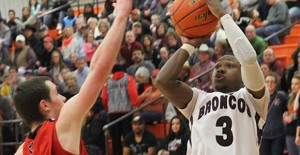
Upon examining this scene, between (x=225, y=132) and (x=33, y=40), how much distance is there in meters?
11.3

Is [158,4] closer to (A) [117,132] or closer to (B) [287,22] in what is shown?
(B) [287,22]

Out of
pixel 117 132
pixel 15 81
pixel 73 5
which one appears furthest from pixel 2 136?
pixel 73 5

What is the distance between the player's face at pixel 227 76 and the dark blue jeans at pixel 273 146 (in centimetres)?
462

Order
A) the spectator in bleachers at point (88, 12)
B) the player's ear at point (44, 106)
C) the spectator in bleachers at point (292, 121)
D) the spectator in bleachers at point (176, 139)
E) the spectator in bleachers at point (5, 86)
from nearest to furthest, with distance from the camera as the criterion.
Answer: the player's ear at point (44, 106) → the spectator in bleachers at point (292, 121) → the spectator in bleachers at point (176, 139) → the spectator in bleachers at point (5, 86) → the spectator in bleachers at point (88, 12)

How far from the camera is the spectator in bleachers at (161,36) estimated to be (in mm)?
12648

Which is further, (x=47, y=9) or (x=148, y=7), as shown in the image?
(x=47, y=9)

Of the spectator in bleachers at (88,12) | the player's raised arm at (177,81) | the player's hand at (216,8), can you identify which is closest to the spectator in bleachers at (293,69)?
the player's raised arm at (177,81)

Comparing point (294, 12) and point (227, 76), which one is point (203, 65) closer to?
point (294, 12)

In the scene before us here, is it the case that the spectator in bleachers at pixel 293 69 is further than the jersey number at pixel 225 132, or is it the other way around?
the spectator in bleachers at pixel 293 69

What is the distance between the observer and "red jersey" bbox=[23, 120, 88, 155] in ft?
10.9

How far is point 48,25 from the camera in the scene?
1794 centimetres

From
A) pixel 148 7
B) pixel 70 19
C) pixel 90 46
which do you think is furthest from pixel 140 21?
pixel 70 19

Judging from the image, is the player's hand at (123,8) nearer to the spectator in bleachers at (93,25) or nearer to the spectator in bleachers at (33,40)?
the spectator in bleachers at (93,25)

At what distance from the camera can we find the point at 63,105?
11.3 feet
